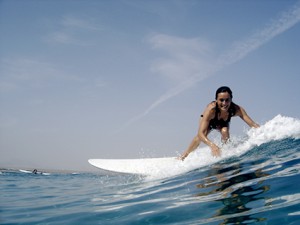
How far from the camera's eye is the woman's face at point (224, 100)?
22.7 ft

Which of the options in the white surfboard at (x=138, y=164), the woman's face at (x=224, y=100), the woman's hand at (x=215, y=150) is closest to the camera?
the woman's hand at (x=215, y=150)

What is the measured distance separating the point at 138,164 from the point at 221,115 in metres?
3.53

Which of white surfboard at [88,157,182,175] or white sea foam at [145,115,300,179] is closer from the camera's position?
white sea foam at [145,115,300,179]

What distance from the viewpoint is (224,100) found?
22.8 ft

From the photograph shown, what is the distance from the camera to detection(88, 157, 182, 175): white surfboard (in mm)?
8195

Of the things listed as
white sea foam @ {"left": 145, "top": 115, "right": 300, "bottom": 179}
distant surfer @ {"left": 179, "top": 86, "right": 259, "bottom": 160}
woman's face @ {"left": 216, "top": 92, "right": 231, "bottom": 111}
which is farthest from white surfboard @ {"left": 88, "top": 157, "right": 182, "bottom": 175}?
woman's face @ {"left": 216, "top": 92, "right": 231, "bottom": 111}

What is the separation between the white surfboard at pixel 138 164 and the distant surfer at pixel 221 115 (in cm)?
135

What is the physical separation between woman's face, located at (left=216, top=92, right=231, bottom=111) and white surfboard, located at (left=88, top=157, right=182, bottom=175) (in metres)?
2.12

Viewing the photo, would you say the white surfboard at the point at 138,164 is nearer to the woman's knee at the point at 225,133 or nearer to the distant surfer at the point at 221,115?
the distant surfer at the point at 221,115

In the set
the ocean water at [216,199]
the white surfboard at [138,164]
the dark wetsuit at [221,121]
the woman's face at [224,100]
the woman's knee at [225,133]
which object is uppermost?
the woman's face at [224,100]

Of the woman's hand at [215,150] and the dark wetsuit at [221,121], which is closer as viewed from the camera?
the woman's hand at [215,150]

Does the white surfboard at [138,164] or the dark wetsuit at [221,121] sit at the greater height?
the dark wetsuit at [221,121]

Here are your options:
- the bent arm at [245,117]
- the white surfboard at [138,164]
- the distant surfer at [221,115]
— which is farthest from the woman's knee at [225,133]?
the white surfboard at [138,164]

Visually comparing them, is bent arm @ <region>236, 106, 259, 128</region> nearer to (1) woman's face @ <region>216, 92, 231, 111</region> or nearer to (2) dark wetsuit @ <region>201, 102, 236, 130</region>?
(2) dark wetsuit @ <region>201, 102, 236, 130</region>
